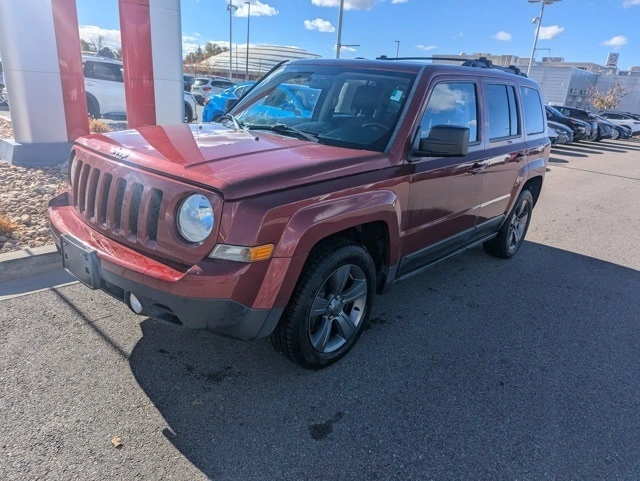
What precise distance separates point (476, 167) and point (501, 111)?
86 cm

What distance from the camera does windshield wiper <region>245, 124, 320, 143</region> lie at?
3.22 meters

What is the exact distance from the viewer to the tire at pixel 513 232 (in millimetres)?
5199

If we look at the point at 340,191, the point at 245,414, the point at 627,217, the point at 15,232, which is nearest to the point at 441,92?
the point at 340,191

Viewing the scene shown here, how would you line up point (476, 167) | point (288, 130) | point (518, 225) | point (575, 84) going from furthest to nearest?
1. point (575, 84)
2. point (518, 225)
3. point (476, 167)
4. point (288, 130)

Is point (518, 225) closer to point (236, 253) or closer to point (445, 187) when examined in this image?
point (445, 187)

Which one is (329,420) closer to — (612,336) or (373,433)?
(373,433)

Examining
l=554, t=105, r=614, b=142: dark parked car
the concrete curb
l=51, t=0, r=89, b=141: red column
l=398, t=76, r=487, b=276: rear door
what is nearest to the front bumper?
l=398, t=76, r=487, b=276: rear door

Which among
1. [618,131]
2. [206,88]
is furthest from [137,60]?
[618,131]

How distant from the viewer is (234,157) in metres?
2.58

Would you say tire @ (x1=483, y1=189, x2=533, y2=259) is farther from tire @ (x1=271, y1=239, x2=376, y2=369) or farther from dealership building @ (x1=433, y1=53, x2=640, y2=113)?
dealership building @ (x1=433, y1=53, x2=640, y2=113)

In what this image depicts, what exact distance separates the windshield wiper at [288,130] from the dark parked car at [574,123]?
21.5 m

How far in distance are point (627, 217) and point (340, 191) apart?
25.7 ft

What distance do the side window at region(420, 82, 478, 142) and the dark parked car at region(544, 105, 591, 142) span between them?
20.3 metres

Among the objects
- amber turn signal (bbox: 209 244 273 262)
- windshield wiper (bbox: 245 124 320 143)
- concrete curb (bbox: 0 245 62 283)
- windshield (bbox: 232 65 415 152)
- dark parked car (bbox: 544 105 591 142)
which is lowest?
concrete curb (bbox: 0 245 62 283)
